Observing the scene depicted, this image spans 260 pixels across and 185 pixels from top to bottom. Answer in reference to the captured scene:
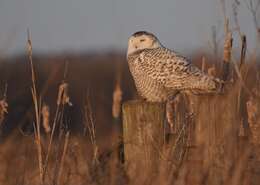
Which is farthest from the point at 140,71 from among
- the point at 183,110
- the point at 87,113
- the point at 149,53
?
the point at 87,113

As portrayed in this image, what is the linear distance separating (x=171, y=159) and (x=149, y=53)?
157cm

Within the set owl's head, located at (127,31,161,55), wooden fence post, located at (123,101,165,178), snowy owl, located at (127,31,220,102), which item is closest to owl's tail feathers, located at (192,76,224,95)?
snowy owl, located at (127,31,220,102)

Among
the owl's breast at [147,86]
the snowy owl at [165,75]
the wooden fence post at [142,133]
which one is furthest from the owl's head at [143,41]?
the wooden fence post at [142,133]

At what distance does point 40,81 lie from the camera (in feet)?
69.9

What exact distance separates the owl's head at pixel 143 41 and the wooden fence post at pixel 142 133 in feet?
5.15

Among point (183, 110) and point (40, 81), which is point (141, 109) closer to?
point (183, 110)

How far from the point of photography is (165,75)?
15.9 feet

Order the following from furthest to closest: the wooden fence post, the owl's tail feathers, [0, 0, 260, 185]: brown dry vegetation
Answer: the owl's tail feathers < the wooden fence post < [0, 0, 260, 185]: brown dry vegetation

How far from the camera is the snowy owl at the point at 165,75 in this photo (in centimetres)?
464

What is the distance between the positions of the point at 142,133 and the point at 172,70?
1.11 meters

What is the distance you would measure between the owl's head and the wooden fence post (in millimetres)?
1571

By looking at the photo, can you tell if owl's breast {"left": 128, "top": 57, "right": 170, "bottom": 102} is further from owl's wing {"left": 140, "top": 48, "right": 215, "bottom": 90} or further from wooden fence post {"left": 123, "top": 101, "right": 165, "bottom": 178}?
wooden fence post {"left": 123, "top": 101, "right": 165, "bottom": 178}

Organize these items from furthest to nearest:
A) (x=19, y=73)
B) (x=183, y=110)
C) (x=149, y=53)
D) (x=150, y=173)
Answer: (x=19, y=73) → (x=149, y=53) → (x=183, y=110) → (x=150, y=173)

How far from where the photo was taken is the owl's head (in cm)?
538
